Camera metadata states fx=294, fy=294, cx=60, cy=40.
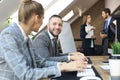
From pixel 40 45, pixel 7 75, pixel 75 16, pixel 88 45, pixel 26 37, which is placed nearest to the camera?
pixel 7 75

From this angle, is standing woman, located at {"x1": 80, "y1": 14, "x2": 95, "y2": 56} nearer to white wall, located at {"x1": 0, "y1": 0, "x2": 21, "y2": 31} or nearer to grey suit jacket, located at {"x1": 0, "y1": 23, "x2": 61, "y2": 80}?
white wall, located at {"x1": 0, "y1": 0, "x2": 21, "y2": 31}

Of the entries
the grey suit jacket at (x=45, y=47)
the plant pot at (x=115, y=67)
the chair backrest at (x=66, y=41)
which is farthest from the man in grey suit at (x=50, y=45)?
the chair backrest at (x=66, y=41)

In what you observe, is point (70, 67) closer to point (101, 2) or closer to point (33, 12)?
point (33, 12)

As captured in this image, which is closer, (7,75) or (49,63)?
(7,75)

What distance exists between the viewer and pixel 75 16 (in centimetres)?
1109

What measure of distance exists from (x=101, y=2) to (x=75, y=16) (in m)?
1.13

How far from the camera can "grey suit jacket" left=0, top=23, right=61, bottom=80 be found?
5.61 feet

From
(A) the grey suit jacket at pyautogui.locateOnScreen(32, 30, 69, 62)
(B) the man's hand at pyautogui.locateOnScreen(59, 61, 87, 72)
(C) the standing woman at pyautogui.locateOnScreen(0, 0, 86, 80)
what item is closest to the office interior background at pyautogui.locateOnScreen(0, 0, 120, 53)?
(A) the grey suit jacket at pyautogui.locateOnScreen(32, 30, 69, 62)

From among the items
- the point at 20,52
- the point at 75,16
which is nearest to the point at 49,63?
the point at 20,52

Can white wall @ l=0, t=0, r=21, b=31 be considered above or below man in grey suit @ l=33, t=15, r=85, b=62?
above

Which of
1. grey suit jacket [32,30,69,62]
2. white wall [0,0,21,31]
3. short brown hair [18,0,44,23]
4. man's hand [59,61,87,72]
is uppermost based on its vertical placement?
white wall [0,0,21,31]

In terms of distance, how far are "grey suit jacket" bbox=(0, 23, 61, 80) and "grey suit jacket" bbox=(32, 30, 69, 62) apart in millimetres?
885

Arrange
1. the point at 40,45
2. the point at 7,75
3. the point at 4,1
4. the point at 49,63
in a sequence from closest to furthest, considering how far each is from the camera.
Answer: the point at 7,75, the point at 49,63, the point at 40,45, the point at 4,1

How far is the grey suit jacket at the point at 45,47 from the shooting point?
9.03ft
